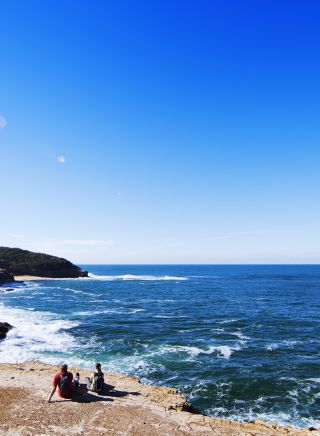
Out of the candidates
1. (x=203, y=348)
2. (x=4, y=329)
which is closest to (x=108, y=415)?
(x=203, y=348)

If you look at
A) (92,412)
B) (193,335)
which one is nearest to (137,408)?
(92,412)

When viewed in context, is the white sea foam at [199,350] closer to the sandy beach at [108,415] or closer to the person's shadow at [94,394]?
the sandy beach at [108,415]

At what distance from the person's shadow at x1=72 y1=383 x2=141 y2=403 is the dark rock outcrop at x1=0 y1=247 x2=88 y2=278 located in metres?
128

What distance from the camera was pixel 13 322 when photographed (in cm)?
4828

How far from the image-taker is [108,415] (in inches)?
709

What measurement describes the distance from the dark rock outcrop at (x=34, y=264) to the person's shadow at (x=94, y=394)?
5048 inches

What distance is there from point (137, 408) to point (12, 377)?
9.86 metres

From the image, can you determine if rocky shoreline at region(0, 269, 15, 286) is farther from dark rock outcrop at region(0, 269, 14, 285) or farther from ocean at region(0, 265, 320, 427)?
ocean at region(0, 265, 320, 427)

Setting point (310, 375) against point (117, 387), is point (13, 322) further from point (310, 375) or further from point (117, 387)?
point (310, 375)

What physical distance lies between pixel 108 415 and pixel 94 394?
3.11 meters

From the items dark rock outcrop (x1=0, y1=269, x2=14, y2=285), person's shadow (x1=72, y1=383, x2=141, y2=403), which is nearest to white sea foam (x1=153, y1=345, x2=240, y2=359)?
person's shadow (x1=72, y1=383, x2=141, y2=403)

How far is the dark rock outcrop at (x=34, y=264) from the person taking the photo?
140875 mm

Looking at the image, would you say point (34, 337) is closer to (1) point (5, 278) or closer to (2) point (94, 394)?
(2) point (94, 394)

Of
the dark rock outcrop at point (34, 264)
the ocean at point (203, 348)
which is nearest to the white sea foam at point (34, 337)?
the ocean at point (203, 348)
